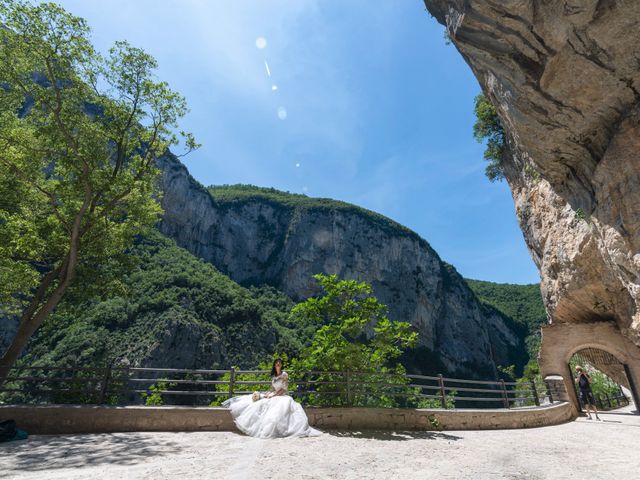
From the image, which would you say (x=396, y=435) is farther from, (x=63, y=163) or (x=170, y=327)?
(x=170, y=327)

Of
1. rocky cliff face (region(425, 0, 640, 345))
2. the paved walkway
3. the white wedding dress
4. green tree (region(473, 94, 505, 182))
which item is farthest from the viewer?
green tree (region(473, 94, 505, 182))

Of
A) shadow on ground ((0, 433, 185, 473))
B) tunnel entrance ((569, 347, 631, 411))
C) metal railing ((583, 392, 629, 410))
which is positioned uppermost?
tunnel entrance ((569, 347, 631, 411))

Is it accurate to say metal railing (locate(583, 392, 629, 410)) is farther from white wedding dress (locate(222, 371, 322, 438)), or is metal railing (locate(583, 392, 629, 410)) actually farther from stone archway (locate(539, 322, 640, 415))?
white wedding dress (locate(222, 371, 322, 438))

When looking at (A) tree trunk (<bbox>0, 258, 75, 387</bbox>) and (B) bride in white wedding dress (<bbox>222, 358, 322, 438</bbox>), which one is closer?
(B) bride in white wedding dress (<bbox>222, 358, 322, 438</bbox>)

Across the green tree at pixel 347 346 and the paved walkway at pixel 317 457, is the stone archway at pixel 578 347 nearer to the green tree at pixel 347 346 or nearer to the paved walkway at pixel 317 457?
the paved walkway at pixel 317 457

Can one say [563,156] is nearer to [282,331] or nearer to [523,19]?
[523,19]

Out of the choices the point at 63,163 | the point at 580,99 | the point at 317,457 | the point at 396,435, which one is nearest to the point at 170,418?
the point at 317,457

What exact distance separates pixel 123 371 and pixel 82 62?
38.0ft

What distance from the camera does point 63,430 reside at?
25.0 ft

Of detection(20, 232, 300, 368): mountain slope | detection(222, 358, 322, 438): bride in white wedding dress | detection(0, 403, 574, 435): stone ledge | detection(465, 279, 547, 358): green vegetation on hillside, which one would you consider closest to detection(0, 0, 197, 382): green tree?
detection(0, 403, 574, 435): stone ledge

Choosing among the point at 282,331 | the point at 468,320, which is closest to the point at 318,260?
the point at 282,331

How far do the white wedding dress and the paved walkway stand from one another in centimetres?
31

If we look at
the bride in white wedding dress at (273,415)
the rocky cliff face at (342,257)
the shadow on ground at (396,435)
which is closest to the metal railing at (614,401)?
the shadow on ground at (396,435)

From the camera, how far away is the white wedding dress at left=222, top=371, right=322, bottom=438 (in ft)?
23.4
